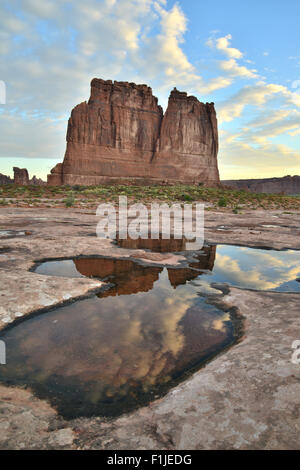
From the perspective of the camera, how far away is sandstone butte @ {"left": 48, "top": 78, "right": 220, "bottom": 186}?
197 ft

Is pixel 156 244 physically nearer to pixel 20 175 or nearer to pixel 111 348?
pixel 111 348

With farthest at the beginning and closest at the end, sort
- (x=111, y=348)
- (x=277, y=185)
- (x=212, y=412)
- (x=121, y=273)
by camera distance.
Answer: (x=277, y=185), (x=121, y=273), (x=111, y=348), (x=212, y=412)

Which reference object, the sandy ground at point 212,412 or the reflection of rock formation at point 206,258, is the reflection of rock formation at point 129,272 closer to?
the reflection of rock formation at point 206,258

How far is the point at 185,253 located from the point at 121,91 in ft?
214

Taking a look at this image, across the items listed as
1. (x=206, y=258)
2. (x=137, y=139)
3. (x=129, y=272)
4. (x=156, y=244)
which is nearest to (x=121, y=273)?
(x=129, y=272)

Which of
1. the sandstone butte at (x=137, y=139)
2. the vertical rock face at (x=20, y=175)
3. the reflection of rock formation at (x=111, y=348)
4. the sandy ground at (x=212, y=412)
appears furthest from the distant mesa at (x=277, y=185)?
the sandy ground at (x=212, y=412)

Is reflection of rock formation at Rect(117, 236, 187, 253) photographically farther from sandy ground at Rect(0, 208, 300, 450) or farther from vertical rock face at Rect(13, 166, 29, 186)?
vertical rock face at Rect(13, 166, 29, 186)

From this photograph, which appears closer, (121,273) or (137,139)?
(121,273)

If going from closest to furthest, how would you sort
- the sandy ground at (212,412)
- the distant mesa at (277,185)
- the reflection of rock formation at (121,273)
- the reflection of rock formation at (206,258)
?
the sandy ground at (212,412), the reflection of rock formation at (121,273), the reflection of rock formation at (206,258), the distant mesa at (277,185)

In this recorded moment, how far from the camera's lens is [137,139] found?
64188mm

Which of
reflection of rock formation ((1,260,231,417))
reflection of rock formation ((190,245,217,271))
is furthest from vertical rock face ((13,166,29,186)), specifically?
reflection of rock formation ((1,260,231,417))

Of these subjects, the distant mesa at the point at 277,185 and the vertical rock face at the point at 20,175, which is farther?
the distant mesa at the point at 277,185

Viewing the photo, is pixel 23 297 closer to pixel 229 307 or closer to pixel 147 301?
pixel 147 301

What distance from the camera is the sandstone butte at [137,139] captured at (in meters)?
60.1
